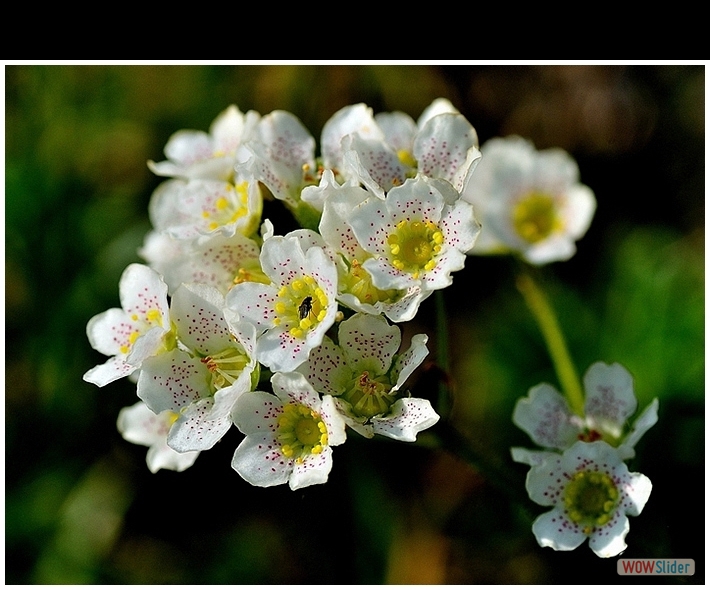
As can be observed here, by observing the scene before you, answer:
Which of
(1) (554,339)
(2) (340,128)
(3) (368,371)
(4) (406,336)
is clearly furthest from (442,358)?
(4) (406,336)

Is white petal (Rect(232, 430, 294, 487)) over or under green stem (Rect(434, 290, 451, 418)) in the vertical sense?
under

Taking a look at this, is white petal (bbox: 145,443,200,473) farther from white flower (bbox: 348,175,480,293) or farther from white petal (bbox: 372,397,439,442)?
white flower (bbox: 348,175,480,293)

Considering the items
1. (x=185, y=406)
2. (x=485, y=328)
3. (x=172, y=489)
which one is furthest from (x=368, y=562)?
(x=185, y=406)

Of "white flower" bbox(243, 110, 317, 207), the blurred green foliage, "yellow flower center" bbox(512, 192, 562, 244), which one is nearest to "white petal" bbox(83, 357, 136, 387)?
"white flower" bbox(243, 110, 317, 207)

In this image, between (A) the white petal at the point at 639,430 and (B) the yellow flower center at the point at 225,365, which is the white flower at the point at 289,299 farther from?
(A) the white petal at the point at 639,430

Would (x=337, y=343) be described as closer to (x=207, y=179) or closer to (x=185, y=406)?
(x=185, y=406)

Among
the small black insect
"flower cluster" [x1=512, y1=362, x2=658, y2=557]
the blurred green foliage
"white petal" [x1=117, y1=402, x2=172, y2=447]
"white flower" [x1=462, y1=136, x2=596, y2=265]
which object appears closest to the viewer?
the small black insect
